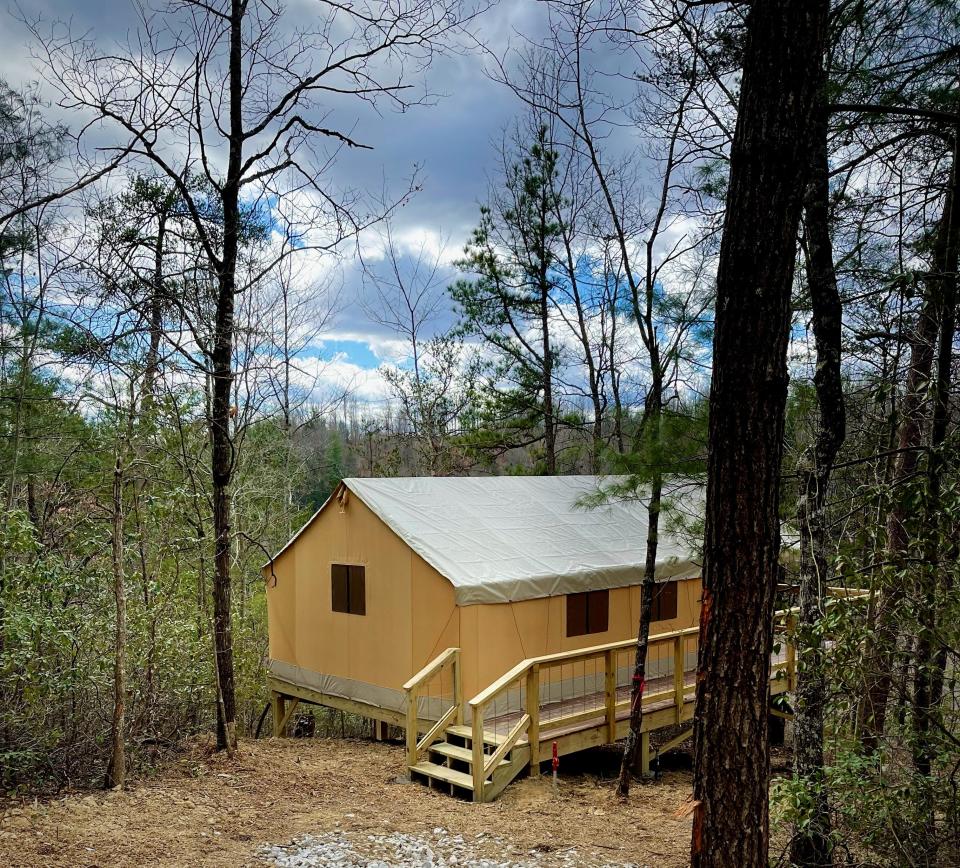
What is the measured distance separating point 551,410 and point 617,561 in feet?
20.5

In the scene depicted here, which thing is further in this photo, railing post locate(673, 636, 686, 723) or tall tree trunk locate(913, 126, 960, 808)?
railing post locate(673, 636, 686, 723)

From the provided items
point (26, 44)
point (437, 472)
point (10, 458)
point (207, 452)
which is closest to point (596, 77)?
point (26, 44)

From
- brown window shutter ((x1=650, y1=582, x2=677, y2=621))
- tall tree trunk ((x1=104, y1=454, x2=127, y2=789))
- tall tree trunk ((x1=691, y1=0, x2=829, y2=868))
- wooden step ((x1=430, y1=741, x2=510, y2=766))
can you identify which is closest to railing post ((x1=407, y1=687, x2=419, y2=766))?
wooden step ((x1=430, y1=741, x2=510, y2=766))

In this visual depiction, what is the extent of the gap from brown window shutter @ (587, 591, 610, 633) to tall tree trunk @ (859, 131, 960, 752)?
372cm

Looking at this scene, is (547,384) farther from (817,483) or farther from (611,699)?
(817,483)

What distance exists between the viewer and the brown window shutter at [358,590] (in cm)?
931

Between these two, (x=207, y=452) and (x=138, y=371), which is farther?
(x=207, y=452)

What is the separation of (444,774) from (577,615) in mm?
2645

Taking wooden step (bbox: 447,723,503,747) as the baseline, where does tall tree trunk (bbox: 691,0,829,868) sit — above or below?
above

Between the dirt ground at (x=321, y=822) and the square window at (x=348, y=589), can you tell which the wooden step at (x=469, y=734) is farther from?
the square window at (x=348, y=589)

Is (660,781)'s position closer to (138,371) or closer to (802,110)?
(138,371)

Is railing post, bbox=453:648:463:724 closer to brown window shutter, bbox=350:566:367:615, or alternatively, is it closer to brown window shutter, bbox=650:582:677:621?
brown window shutter, bbox=350:566:367:615

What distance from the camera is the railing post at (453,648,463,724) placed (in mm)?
7949

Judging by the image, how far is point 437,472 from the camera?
1770 cm
